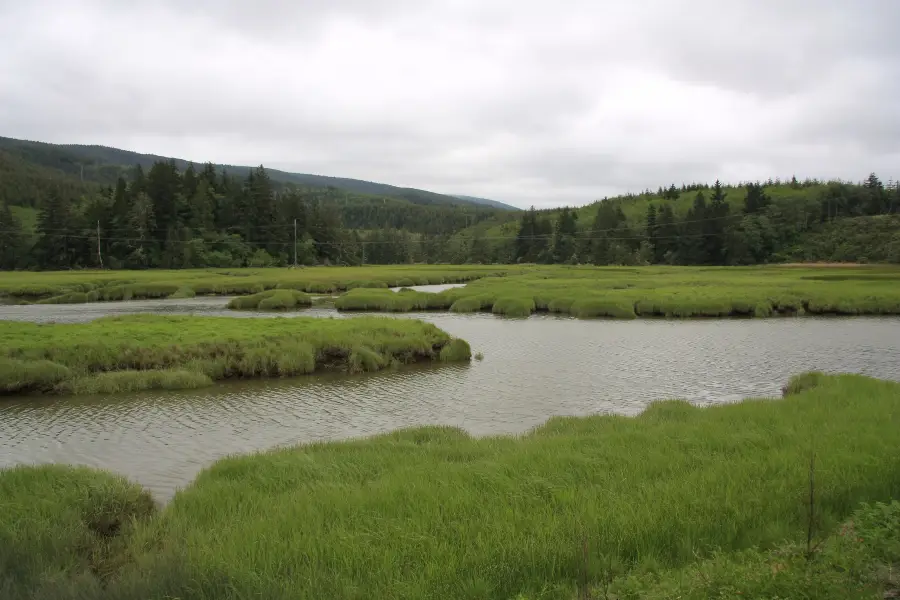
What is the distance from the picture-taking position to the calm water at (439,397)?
1536 cm

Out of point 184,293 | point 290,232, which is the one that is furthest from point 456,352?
point 290,232

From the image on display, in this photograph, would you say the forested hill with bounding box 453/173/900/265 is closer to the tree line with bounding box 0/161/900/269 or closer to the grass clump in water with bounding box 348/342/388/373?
the tree line with bounding box 0/161/900/269

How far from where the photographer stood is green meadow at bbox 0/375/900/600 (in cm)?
643

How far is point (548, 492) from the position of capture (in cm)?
932

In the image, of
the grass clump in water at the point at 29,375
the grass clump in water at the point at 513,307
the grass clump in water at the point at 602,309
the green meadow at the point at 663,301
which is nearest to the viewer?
the grass clump in water at the point at 29,375

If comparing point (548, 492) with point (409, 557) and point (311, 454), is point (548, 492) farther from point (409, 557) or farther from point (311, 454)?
point (311, 454)

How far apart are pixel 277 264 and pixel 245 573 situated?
112m

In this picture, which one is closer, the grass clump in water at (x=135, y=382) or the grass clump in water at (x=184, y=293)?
the grass clump in water at (x=135, y=382)

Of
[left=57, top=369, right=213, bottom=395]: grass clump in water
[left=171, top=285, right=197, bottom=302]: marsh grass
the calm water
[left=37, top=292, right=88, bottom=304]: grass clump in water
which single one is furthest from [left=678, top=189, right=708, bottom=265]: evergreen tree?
[left=57, top=369, right=213, bottom=395]: grass clump in water

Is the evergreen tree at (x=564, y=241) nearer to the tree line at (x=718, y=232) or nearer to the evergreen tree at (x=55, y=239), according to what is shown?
the tree line at (x=718, y=232)

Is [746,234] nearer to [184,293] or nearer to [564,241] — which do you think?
[564,241]

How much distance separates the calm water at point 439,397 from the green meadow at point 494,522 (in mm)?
3105

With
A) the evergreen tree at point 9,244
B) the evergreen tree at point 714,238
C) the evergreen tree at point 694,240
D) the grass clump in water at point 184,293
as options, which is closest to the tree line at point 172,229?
the evergreen tree at point 9,244

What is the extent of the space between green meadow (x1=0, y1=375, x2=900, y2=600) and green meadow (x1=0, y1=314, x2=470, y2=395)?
10881mm
